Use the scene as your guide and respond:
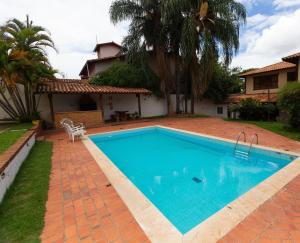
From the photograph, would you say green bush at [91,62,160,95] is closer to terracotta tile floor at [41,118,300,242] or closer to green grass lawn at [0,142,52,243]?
green grass lawn at [0,142,52,243]

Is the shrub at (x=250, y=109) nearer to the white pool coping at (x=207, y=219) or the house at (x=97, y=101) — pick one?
the house at (x=97, y=101)

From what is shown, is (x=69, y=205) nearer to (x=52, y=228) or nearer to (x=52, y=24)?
(x=52, y=228)

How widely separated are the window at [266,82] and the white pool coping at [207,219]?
17.3 metres

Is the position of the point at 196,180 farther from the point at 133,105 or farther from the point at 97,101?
the point at 133,105

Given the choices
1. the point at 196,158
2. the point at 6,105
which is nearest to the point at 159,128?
the point at 196,158

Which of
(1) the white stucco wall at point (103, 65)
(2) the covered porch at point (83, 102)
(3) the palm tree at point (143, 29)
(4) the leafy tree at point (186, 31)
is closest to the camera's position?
(2) the covered porch at point (83, 102)

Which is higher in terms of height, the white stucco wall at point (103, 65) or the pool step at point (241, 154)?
the white stucco wall at point (103, 65)

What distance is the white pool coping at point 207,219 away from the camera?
2355 mm

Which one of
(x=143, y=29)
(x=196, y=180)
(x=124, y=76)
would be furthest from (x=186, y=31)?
(x=196, y=180)

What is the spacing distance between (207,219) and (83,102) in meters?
15.2

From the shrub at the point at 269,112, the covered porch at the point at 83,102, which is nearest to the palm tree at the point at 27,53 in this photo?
the covered porch at the point at 83,102

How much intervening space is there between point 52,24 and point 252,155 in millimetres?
15314

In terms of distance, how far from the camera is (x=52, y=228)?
8.32ft

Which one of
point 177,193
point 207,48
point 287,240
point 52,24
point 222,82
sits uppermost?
point 52,24
